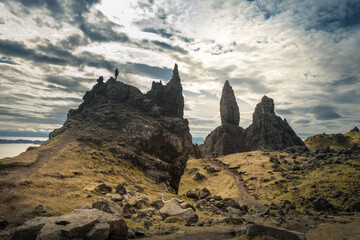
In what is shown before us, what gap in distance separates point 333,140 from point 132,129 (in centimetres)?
19075

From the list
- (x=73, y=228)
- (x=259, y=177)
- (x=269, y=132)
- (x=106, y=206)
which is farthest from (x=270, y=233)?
(x=269, y=132)

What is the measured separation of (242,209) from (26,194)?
49.9 m

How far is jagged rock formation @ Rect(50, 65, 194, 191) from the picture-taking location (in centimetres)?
8300

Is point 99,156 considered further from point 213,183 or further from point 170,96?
point 170,96

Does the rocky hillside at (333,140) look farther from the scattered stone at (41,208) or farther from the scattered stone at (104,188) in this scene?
the scattered stone at (41,208)

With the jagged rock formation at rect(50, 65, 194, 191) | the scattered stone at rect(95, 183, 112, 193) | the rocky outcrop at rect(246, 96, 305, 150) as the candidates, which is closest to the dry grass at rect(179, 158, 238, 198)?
the jagged rock formation at rect(50, 65, 194, 191)

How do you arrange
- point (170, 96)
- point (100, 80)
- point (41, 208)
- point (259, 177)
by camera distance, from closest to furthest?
point (41, 208) < point (259, 177) < point (100, 80) < point (170, 96)

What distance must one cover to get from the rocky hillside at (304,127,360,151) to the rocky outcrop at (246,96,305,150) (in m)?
20.4

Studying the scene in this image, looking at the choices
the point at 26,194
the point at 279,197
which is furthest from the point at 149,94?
the point at 26,194

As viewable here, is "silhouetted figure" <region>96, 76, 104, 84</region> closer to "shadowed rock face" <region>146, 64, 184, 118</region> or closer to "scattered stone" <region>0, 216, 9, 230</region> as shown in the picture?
"shadowed rock face" <region>146, 64, 184, 118</region>

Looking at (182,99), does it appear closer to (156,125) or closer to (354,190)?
(156,125)

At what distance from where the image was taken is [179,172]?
10119cm

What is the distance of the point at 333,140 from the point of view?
18450 cm

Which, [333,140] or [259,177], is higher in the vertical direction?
[333,140]
